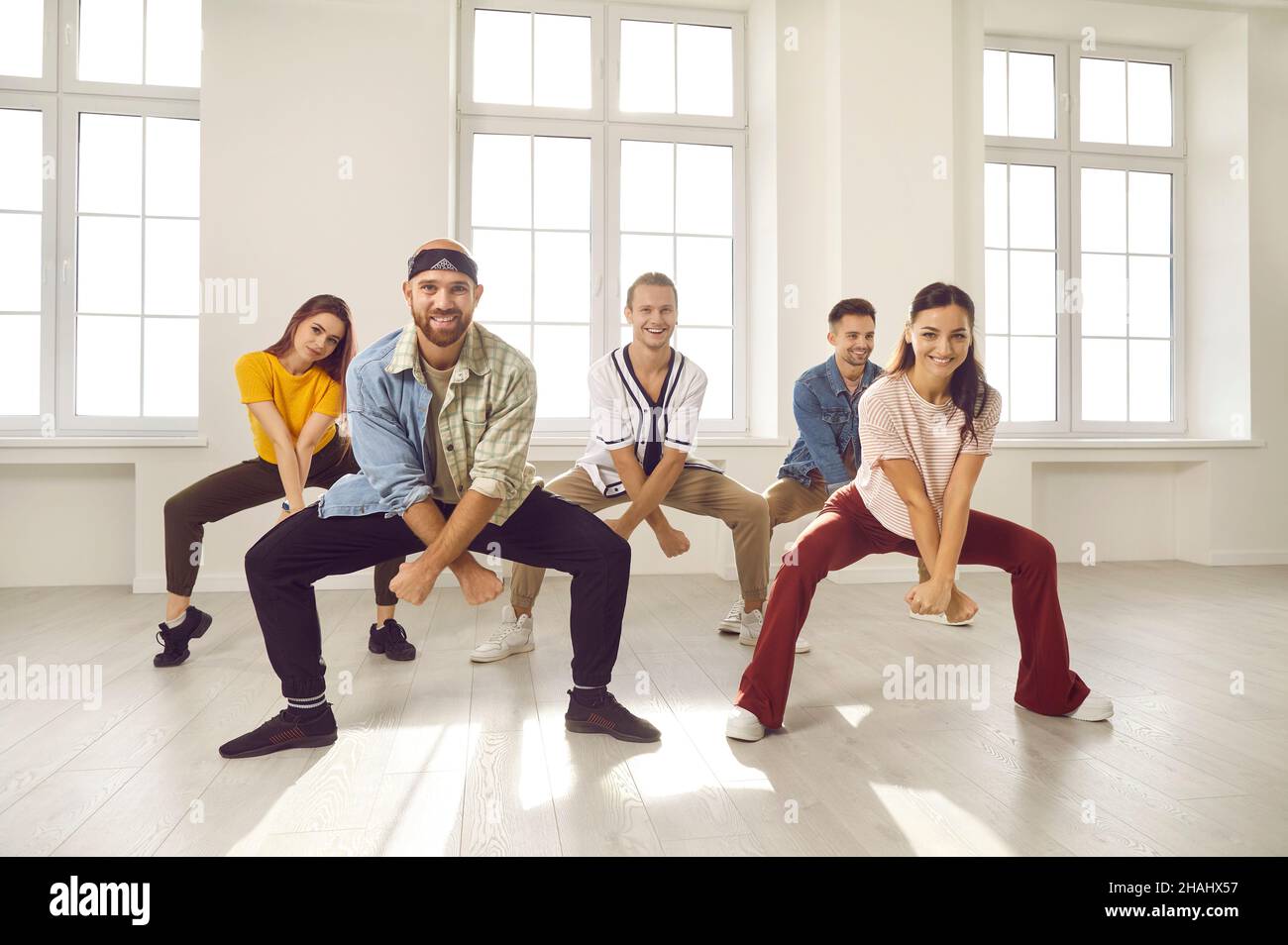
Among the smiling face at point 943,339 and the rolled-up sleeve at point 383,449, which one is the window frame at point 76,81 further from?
the smiling face at point 943,339

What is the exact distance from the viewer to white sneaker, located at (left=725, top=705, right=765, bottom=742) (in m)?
1.93

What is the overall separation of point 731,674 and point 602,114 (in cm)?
349

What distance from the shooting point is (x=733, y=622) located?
3139mm

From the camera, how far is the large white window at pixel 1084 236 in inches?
200

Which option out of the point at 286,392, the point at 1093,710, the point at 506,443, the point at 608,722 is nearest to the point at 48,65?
the point at 286,392

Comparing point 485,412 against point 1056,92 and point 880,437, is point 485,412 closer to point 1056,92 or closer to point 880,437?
point 880,437

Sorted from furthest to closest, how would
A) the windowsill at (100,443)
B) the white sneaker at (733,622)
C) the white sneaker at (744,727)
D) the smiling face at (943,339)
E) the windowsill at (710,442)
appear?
the windowsill at (710,442), the windowsill at (100,443), the white sneaker at (733,622), the smiling face at (943,339), the white sneaker at (744,727)

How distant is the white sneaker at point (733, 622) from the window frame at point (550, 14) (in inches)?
120

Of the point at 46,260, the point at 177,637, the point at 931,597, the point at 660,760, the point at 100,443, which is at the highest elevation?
the point at 46,260

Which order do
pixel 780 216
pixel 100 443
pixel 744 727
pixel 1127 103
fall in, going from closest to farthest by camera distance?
pixel 744 727, pixel 100 443, pixel 780 216, pixel 1127 103

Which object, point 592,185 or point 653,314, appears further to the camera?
point 592,185

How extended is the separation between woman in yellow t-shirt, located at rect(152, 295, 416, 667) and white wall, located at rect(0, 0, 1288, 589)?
4.14ft

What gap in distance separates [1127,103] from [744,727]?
535 cm

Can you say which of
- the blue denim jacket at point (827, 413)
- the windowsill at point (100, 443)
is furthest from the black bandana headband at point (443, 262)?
the windowsill at point (100, 443)
